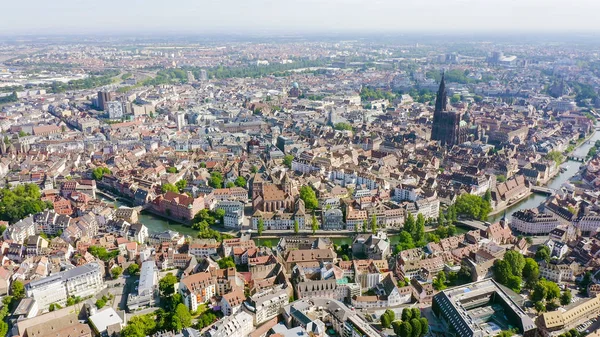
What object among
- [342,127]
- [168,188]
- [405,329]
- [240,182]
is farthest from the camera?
[342,127]

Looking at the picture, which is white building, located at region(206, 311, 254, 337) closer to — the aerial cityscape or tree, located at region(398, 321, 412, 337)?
the aerial cityscape

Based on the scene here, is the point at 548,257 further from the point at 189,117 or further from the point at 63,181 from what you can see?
the point at 189,117

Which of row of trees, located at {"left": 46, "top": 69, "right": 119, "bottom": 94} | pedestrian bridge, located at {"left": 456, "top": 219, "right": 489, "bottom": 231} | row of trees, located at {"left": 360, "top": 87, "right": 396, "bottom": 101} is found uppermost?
row of trees, located at {"left": 46, "top": 69, "right": 119, "bottom": 94}

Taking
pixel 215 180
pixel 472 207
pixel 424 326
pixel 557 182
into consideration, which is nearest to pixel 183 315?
pixel 424 326

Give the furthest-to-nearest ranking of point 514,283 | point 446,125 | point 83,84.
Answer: point 83,84
point 446,125
point 514,283

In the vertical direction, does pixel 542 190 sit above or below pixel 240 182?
below

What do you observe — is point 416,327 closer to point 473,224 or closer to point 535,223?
point 473,224

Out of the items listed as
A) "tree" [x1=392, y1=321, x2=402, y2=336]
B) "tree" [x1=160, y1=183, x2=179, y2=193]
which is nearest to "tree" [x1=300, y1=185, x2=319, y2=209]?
"tree" [x1=160, y1=183, x2=179, y2=193]
